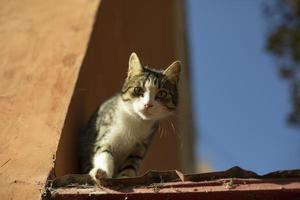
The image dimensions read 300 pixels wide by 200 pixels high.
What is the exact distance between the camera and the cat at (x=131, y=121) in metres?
3.86

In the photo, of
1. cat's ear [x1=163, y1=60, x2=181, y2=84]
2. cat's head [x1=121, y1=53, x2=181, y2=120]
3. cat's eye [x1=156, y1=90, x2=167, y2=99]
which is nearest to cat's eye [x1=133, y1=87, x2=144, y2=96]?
cat's head [x1=121, y1=53, x2=181, y2=120]

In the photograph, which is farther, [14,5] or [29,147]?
[14,5]

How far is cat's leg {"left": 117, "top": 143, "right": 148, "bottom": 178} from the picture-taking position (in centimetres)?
400

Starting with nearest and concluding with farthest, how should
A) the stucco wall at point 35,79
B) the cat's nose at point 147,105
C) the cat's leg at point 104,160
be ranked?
the stucco wall at point 35,79
the cat's leg at point 104,160
the cat's nose at point 147,105

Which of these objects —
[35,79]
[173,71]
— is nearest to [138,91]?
[173,71]

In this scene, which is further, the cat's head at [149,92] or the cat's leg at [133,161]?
the cat's leg at [133,161]

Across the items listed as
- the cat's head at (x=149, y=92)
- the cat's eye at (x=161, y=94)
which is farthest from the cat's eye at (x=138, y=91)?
the cat's eye at (x=161, y=94)

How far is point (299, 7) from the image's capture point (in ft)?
24.7

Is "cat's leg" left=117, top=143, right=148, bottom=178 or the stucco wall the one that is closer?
the stucco wall

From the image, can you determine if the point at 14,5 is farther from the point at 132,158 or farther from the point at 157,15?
the point at 157,15

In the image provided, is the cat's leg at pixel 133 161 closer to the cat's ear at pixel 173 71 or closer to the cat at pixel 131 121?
the cat at pixel 131 121

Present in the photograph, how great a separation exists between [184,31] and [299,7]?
262 cm

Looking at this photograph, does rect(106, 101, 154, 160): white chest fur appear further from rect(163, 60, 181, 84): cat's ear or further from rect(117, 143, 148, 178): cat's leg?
rect(163, 60, 181, 84): cat's ear

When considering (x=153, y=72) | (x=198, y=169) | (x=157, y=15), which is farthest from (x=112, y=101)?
(x=198, y=169)
